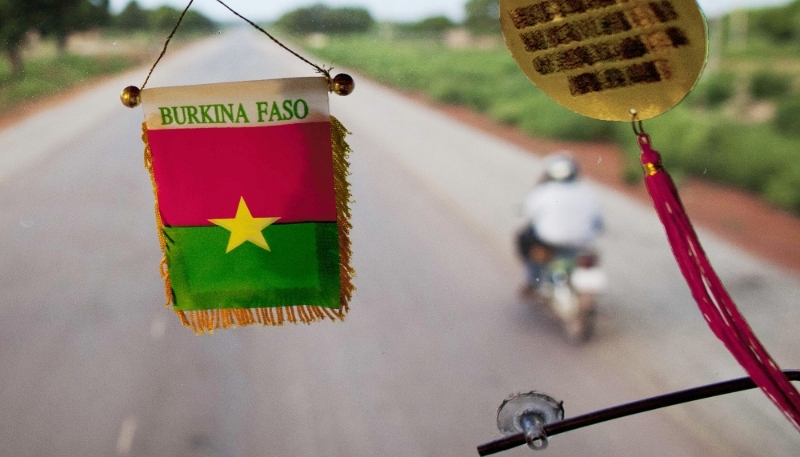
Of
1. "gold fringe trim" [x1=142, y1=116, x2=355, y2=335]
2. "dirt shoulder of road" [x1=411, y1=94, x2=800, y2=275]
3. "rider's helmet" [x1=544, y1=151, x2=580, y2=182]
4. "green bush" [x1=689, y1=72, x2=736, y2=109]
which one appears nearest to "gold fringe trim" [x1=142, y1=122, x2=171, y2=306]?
"gold fringe trim" [x1=142, y1=116, x2=355, y2=335]

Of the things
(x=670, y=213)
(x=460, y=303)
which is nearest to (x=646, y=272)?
(x=460, y=303)

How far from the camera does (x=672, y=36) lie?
90 centimetres

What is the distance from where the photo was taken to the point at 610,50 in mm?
945

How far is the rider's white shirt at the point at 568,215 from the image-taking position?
8.57ft

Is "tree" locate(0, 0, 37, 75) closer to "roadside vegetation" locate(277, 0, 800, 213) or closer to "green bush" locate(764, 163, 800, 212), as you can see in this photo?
"roadside vegetation" locate(277, 0, 800, 213)

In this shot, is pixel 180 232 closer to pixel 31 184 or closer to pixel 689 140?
pixel 31 184

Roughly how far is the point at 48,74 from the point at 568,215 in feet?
6.08

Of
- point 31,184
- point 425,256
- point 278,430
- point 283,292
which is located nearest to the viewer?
point 283,292

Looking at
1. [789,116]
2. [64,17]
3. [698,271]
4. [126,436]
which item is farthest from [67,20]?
[789,116]

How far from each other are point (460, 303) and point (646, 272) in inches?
37.2

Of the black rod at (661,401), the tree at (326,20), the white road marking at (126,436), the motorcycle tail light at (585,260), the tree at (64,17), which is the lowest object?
the white road marking at (126,436)

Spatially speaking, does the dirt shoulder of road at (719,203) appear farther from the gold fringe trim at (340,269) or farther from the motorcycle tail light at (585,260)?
the gold fringe trim at (340,269)

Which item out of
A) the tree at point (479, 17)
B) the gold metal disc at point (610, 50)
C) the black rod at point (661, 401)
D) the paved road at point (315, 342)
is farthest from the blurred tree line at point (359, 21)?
the black rod at point (661, 401)

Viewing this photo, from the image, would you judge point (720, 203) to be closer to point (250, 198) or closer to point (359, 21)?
point (359, 21)
